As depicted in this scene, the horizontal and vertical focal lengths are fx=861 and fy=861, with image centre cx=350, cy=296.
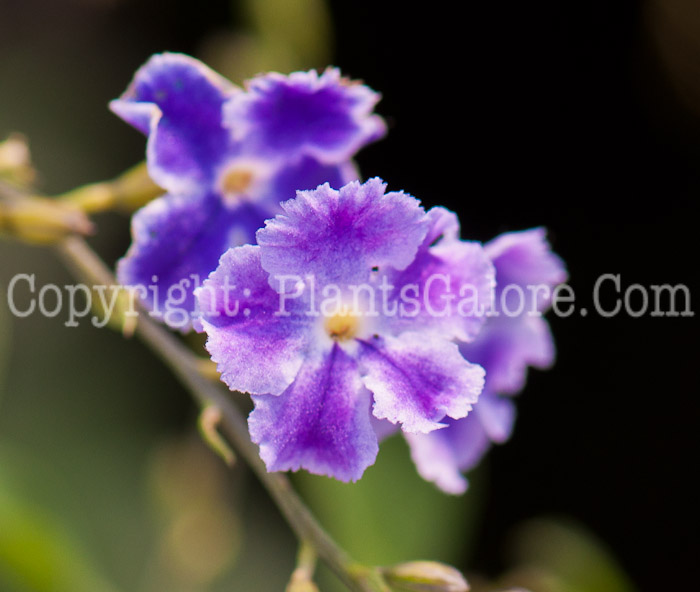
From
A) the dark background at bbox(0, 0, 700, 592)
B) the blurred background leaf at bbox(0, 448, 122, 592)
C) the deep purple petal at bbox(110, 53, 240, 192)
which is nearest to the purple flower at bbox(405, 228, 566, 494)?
the deep purple petal at bbox(110, 53, 240, 192)

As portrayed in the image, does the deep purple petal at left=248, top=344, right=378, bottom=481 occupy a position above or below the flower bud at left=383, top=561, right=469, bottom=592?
above

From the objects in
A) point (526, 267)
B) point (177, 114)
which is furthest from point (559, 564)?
point (177, 114)

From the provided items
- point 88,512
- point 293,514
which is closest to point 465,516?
point 88,512

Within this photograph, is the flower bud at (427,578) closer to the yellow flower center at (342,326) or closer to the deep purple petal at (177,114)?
the yellow flower center at (342,326)

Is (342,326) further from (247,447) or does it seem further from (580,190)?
(580,190)

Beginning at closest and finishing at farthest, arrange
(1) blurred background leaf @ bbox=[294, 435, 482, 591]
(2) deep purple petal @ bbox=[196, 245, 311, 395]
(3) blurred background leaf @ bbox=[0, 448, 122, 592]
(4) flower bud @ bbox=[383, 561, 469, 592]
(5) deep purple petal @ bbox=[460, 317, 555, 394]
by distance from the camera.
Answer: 1. (2) deep purple petal @ bbox=[196, 245, 311, 395]
2. (4) flower bud @ bbox=[383, 561, 469, 592]
3. (5) deep purple petal @ bbox=[460, 317, 555, 394]
4. (3) blurred background leaf @ bbox=[0, 448, 122, 592]
5. (1) blurred background leaf @ bbox=[294, 435, 482, 591]

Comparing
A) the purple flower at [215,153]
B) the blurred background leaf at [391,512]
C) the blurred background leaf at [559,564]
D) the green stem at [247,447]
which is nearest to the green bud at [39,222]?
the green stem at [247,447]

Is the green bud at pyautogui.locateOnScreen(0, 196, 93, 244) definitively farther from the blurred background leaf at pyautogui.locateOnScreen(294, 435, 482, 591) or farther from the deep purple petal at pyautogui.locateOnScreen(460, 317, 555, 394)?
the blurred background leaf at pyautogui.locateOnScreen(294, 435, 482, 591)

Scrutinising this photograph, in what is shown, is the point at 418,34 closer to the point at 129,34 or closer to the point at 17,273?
the point at 129,34
